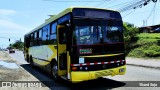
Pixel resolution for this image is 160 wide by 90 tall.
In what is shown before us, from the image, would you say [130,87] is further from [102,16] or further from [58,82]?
[58,82]

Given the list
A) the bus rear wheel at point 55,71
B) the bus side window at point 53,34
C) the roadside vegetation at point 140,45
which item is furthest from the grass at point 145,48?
the bus rear wheel at point 55,71

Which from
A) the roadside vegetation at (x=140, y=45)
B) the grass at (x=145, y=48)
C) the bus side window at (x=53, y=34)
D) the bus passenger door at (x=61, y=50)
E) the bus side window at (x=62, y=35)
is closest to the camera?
the bus side window at (x=62, y=35)

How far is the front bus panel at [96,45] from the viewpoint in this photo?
1035cm

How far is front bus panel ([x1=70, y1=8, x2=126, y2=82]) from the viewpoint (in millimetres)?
10352

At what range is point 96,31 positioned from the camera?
1070 centimetres

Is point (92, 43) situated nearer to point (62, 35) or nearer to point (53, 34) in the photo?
point (62, 35)

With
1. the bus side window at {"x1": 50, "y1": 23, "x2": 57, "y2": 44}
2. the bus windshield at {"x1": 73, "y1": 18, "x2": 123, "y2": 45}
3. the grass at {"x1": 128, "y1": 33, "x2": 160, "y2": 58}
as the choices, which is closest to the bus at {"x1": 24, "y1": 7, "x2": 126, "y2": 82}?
the bus windshield at {"x1": 73, "y1": 18, "x2": 123, "y2": 45}

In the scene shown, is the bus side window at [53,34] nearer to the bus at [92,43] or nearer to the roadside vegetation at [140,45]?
the bus at [92,43]

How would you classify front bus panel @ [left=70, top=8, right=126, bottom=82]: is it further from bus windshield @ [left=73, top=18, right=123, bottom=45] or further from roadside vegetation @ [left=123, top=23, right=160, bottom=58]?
roadside vegetation @ [left=123, top=23, right=160, bottom=58]

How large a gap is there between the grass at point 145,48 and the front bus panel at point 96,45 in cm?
1725

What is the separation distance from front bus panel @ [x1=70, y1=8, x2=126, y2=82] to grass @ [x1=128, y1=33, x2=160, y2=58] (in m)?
17.2

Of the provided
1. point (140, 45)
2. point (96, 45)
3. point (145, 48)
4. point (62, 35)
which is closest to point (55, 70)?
point (62, 35)

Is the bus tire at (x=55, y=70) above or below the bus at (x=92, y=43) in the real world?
below

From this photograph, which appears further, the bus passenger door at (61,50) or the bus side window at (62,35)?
the bus passenger door at (61,50)
